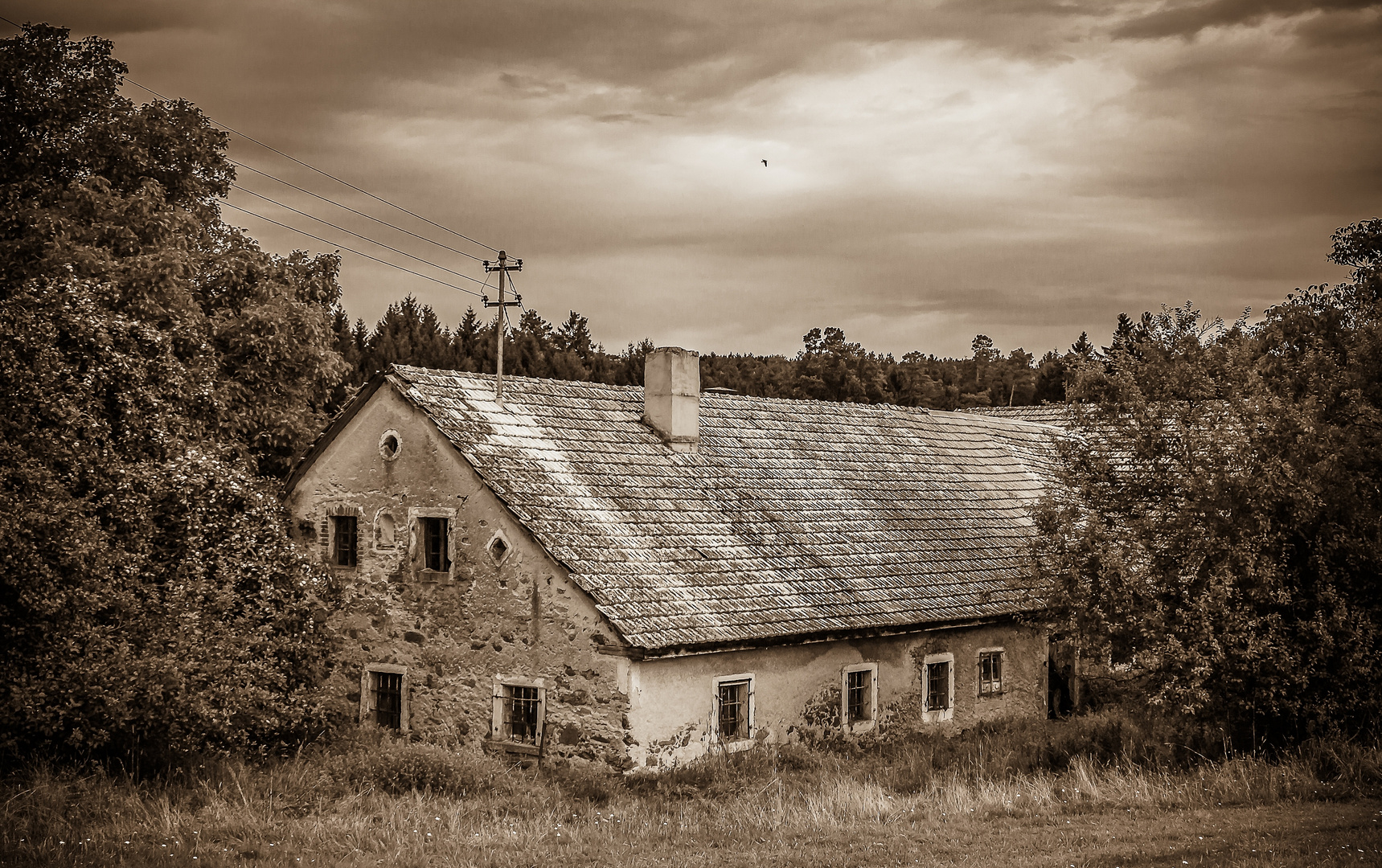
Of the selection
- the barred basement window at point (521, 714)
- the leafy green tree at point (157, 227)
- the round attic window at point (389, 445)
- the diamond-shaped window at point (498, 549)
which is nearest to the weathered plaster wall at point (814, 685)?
the barred basement window at point (521, 714)

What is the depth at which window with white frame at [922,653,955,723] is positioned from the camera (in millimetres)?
19016

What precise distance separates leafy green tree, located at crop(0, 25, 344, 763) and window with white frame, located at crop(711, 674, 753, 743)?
564cm

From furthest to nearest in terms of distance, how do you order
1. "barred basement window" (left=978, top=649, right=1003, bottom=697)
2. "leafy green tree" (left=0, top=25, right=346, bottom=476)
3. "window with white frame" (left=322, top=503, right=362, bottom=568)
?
"barred basement window" (left=978, top=649, right=1003, bottom=697) → "leafy green tree" (left=0, top=25, right=346, bottom=476) → "window with white frame" (left=322, top=503, right=362, bottom=568)

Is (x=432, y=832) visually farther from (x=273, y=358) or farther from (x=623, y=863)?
(x=273, y=358)

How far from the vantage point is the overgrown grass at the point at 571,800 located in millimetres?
11531

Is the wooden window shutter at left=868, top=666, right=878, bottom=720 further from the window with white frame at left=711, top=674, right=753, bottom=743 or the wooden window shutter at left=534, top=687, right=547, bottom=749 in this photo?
the wooden window shutter at left=534, top=687, right=547, bottom=749

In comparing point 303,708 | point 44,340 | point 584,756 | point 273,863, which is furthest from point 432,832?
point 44,340

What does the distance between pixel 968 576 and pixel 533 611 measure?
8577mm

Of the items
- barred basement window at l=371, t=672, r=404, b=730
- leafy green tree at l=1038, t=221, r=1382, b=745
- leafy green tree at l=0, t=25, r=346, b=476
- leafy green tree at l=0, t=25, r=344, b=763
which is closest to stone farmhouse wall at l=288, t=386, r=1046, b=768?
barred basement window at l=371, t=672, r=404, b=730

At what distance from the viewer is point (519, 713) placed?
1625 cm

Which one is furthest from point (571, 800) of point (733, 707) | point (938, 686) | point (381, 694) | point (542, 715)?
point (938, 686)

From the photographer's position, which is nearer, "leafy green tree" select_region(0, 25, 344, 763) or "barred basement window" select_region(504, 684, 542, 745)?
"leafy green tree" select_region(0, 25, 344, 763)

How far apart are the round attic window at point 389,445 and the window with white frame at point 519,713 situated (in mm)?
3881

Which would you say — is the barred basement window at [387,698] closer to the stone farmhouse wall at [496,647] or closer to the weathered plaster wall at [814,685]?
the stone farmhouse wall at [496,647]
